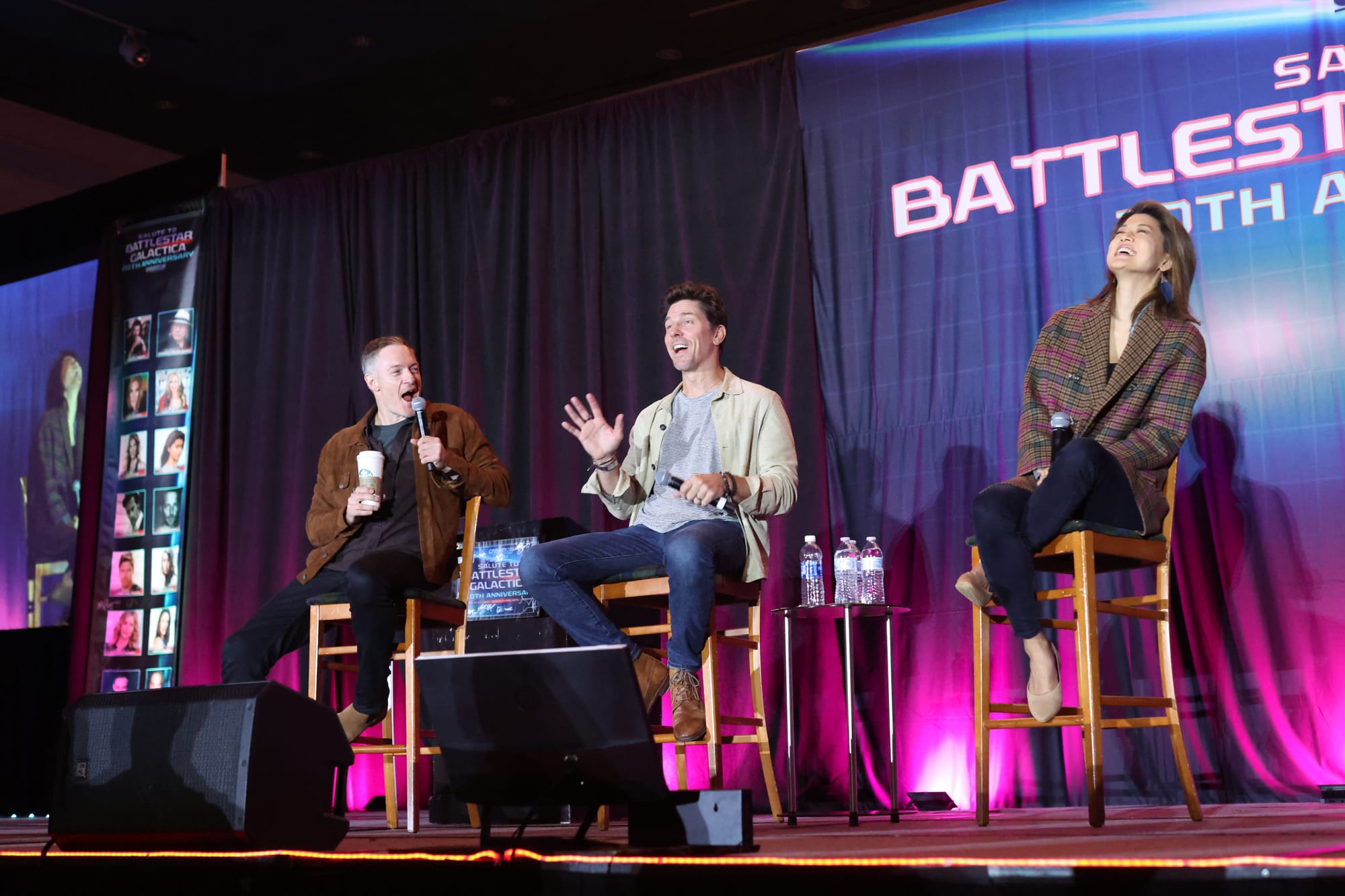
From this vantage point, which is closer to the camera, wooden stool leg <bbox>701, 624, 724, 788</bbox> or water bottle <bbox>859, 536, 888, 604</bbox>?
wooden stool leg <bbox>701, 624, 724, 788</bbox>

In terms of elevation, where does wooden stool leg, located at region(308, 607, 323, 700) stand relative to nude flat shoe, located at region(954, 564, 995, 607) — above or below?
below

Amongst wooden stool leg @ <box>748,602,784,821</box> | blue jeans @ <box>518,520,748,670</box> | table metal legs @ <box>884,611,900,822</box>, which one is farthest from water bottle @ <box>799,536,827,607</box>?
blue jeans @ <box>518,520,748,670</box>

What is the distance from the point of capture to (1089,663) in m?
2.86

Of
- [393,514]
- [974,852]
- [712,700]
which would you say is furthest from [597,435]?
[974,852]

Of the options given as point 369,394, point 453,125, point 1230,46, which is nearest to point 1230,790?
point 1230,46

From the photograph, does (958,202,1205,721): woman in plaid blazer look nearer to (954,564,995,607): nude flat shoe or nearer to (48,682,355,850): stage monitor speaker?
(954,564,995,607): nude flat shoe

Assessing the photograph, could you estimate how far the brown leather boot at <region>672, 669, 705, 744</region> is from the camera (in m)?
3.01

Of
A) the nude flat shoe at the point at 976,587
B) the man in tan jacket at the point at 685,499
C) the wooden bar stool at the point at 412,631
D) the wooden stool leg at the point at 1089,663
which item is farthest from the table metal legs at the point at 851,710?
the wooden bar stool at the point at 412,631

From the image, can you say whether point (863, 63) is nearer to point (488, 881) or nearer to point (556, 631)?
point (556, 631)

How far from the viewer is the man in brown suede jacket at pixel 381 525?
3.53 meters

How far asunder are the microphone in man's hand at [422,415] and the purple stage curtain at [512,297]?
3.97 feet

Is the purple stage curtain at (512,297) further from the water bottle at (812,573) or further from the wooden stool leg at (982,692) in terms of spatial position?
the wooden stool leg at (982,692)

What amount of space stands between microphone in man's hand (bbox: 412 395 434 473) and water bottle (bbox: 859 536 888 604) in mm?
1372

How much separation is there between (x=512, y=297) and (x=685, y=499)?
6.84ft
